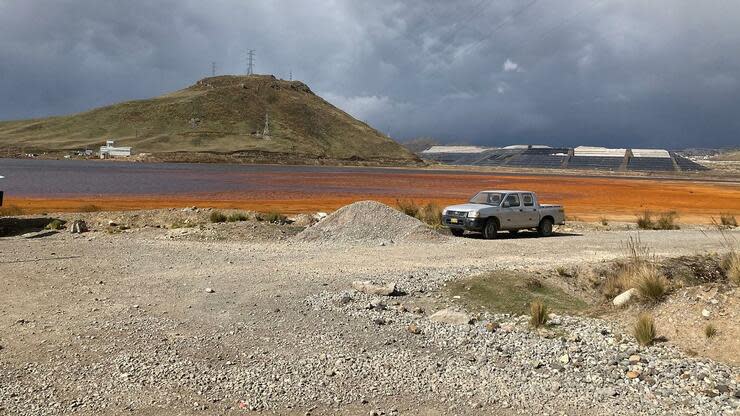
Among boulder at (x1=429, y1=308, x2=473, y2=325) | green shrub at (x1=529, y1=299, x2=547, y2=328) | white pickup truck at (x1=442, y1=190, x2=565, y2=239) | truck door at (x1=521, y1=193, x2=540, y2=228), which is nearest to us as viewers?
green shrub at (x1=529, y1=299, x2=547, y2=328)

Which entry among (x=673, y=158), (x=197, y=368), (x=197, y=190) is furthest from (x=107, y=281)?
(x=673, y=158)

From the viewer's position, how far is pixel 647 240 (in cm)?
2247

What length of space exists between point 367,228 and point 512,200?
627cm

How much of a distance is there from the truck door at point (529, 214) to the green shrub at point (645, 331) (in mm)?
14685

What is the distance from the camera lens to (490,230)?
22531mm

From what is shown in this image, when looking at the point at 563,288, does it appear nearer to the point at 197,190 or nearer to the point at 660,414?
the point at 660,414

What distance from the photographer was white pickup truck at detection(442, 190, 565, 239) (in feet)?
73.5

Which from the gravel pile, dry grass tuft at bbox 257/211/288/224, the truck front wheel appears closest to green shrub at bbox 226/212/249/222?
dry grass tuft at bbox 257/211/288/224

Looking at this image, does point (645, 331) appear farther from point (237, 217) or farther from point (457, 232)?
point (237, 217)

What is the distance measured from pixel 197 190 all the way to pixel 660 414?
4927cm

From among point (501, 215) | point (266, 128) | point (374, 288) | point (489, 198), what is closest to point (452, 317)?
point (374, 288)

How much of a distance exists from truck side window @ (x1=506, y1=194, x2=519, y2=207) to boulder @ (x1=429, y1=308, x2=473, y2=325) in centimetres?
1377

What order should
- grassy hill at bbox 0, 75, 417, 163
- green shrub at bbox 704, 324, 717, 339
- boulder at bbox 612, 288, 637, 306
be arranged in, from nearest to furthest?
green shrub at bbox 704, 324, 717, 339 < boulder at bbox 612, 288, 637, 306 < grassy hill at bbox 0, 75, 417, 163

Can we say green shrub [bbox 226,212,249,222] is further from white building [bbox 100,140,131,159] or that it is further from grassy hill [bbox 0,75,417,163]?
grassy hill [bbox 0,75,417,163]
